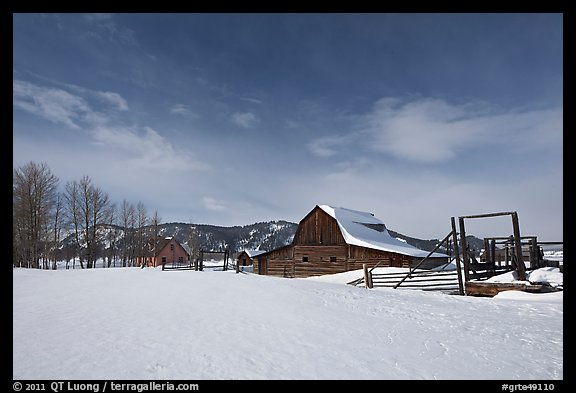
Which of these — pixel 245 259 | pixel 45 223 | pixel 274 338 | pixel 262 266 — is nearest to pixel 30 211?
pixel 45 223

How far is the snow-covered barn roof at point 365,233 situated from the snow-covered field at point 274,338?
2350cm

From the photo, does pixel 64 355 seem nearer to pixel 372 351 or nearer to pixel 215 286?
pixel 372 351

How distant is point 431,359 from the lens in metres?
5.46

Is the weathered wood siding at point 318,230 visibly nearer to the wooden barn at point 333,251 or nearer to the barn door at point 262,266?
the wooden barn at point 333,251

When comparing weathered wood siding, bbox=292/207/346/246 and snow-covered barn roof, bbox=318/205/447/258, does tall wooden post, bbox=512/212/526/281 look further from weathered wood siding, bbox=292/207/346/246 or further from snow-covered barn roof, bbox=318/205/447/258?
weathered wood siding, bbox=292/207/346/246

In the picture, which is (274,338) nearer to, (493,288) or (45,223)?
(493,288)

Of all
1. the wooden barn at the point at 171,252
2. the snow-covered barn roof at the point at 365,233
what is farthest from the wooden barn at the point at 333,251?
the wooden barn at the point at 171,252

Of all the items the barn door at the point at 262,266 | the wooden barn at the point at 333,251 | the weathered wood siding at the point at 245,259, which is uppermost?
the wooden barn at the point at 333,251

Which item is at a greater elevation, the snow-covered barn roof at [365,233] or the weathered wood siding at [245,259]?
the snow-covered barn roof at [365,233]

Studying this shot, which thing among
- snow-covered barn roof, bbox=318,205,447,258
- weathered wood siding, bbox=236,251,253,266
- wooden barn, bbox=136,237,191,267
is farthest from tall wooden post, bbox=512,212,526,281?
wooden barn, bbox=136,237,191,267

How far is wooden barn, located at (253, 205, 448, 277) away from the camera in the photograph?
109 ft

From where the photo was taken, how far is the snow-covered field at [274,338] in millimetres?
4711

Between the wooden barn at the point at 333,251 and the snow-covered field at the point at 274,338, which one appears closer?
the snow-covered field at the point at 274,338

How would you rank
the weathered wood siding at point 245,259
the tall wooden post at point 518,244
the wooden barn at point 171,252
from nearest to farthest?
the tall wooden post at point 518,244
the weathered wood siding at point 245,259
the wooden barn at point 171,252
